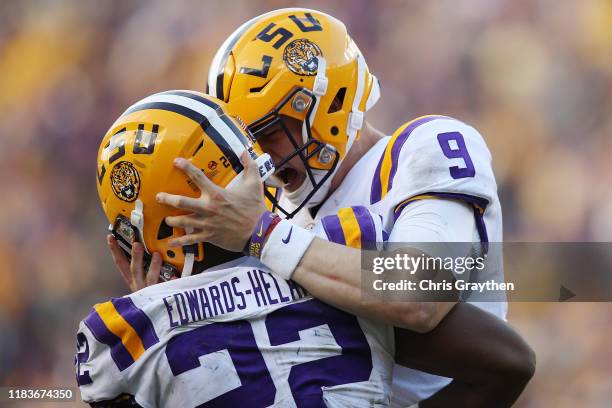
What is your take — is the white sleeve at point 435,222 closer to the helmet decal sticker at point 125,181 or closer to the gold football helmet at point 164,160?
the gold football helmet at point 164,160

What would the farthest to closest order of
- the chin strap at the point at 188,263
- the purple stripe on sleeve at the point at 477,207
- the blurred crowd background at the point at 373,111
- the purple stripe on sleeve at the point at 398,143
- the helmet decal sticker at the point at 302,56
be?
the blurred crowd background at the point at 373,111 → the helmet decal sticker at the point at 302,56 → the purple stripe on sleeve at the point at 398,143 → the purple stripe on sleeve at the point at 477,207 → the chin strap at the point at 188,263

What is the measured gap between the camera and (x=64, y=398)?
3.87 meters

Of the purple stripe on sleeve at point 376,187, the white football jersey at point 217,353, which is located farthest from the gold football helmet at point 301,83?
the white football jersey at point 217,353

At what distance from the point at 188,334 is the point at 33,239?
313cm

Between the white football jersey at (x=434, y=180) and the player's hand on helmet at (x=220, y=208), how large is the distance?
0.39 metres

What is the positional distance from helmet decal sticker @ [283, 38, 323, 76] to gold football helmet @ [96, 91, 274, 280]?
1.44ft

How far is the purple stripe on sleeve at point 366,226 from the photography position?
5.98 ft

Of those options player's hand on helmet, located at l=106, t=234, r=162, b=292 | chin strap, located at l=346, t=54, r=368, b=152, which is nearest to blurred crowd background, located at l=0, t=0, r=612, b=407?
chin strap, located at l=346, t=54, r=368, b=152

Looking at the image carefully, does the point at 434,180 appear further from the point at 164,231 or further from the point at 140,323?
the point at 140,323

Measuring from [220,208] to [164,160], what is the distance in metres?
0.16

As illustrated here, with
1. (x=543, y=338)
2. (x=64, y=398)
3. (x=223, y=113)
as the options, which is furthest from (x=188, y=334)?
(x=543, y=338)

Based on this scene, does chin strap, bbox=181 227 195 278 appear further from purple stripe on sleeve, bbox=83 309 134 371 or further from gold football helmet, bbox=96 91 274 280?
purple stripe on sleeve, bbox=83 309 134 371

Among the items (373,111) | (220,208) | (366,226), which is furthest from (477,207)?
(373,111)

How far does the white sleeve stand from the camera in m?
1.94
